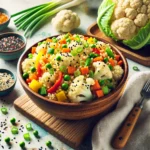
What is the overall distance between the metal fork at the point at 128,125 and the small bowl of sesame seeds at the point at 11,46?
757mm

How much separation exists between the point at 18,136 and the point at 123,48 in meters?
0.88

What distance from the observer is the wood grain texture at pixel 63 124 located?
1.44 metres

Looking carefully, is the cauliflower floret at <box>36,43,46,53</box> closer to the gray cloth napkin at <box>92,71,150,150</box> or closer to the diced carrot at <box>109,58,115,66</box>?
the diced carrot at <box>109,58,115,66</box>

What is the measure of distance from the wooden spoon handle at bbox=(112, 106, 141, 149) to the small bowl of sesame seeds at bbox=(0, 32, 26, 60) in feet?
2.53

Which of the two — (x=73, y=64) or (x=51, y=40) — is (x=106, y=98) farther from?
(x=51, y=40)

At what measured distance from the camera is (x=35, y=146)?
4.75 feet

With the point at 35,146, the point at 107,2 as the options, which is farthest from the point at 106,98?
the point at 107,2

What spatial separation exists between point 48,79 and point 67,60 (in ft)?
0.39

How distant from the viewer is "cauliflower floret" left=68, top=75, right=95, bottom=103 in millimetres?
1328

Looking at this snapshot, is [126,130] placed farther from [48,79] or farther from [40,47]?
[40,47]

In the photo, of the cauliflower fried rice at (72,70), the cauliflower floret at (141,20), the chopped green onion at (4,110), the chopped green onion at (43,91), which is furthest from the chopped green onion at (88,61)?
the cauliflower floret at (141,20)

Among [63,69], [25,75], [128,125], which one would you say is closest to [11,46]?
[25,75]

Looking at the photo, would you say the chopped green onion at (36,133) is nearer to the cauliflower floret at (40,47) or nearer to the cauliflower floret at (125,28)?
the cauliflower floret at (40,47)

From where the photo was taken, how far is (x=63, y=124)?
1504 millimetres
